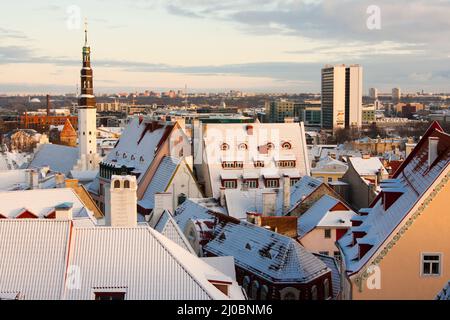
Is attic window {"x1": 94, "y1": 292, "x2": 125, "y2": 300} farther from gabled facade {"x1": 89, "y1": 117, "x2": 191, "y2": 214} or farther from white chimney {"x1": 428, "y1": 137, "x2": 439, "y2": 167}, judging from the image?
gabled facade {"x1": 89, "y1": 117, "x2": 191, "y2": 214}

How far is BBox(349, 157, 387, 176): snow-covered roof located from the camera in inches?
1786

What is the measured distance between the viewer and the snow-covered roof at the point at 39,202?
3020 centimetres

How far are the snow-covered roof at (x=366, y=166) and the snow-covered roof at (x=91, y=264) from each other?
28.8m

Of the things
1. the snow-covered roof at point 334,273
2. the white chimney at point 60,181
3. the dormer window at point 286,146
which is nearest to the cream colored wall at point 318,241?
the snow-covered roof at point 334,273

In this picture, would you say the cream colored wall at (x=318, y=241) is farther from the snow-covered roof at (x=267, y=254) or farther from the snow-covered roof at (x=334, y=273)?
the snow-covered roof at (x=267, y=254)

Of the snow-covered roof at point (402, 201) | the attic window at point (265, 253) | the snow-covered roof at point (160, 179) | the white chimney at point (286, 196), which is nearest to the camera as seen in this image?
the snow-covered roof at point (402, 201)

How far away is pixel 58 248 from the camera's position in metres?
17.3

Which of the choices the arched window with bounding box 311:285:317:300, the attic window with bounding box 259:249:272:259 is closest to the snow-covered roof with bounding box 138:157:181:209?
the attic window with bounding box 259:249:272:259

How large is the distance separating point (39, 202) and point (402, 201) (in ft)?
56.1

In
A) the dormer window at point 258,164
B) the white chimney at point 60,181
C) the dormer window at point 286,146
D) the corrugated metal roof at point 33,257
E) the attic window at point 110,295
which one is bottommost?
the white chimney at point 60,181

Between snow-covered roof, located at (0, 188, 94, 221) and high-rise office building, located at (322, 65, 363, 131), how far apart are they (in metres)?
155

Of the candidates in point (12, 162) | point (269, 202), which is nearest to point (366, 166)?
point (269, 202)
